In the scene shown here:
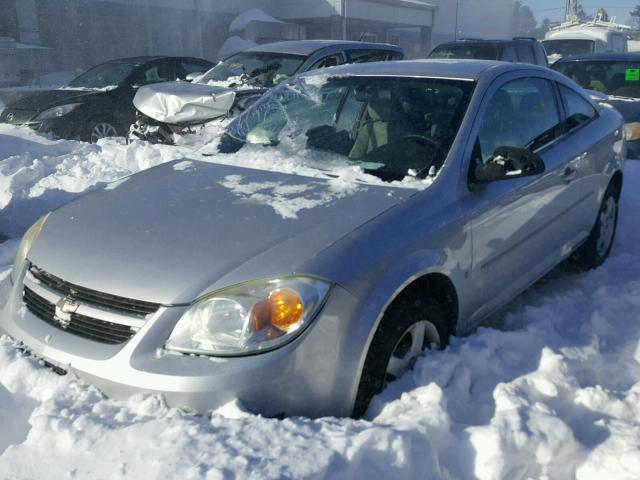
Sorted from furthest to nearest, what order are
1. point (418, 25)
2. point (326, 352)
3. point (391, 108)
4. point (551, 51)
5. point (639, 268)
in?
point (418, 25) → point (551, 51) → point (639, 268) → point (391, 108) → point (326, 352)

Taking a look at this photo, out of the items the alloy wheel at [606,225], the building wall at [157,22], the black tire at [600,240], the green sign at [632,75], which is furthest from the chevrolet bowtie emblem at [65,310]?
the building wall at [157,22]

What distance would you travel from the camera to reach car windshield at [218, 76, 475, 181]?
3.22 metres

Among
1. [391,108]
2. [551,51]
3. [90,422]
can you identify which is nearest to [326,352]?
[90,422]

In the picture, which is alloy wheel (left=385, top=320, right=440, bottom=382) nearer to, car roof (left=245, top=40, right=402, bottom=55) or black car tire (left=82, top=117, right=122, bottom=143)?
car roof (left=245, top=40, right=402, bottom=55)

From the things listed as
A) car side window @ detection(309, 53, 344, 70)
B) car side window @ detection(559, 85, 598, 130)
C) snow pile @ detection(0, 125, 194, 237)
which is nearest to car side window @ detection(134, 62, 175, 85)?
snow pile @ detection(0, 125, 194, 237)

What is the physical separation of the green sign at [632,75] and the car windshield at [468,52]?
3.13 m

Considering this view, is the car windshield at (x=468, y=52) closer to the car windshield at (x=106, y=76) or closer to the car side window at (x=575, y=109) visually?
the car windshield at (x=106, y=76)

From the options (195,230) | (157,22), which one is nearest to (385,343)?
(195,230)

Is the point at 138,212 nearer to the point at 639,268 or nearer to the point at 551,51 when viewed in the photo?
the point at 639,268

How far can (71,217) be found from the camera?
9.76ft

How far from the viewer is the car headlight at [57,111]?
8836mm

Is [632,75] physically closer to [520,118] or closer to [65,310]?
[520,118]

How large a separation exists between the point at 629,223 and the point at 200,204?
13.7ft

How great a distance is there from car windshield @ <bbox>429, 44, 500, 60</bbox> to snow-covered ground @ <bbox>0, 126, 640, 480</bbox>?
911 cm
